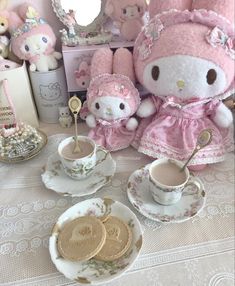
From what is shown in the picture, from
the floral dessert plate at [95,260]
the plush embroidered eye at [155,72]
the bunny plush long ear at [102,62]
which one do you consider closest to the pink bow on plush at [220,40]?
the plush embroidered eye at [155,72]

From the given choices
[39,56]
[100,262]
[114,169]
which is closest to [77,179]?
[114,169]

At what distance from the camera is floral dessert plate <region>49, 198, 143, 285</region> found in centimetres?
41

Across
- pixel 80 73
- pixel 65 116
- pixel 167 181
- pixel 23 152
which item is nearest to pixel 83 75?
pixel 80 73

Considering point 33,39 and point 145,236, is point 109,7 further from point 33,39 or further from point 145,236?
point 145,236

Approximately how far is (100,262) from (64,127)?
0.37 m

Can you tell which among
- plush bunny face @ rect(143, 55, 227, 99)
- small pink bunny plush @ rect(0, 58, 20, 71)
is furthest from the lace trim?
small pink bunny plush @ rect(0, 58, 20, 71)

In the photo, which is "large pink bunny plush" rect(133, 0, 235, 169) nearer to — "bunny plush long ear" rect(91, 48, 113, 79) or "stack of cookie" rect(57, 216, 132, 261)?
"bunny plush long ear" rect(91, 48, 113, 79)

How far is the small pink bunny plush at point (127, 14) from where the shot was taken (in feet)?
2.06

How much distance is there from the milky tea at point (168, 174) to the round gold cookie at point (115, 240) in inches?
3.7

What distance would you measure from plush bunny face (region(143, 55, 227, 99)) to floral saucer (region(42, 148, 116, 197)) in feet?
0.57

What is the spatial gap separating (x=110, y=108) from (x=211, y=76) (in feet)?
0.64

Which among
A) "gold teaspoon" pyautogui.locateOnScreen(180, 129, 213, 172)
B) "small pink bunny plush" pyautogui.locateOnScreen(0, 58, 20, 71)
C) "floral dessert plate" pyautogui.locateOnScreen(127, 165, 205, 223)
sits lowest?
"floral dessert plate" pyautogui.locateOnScreen(127, 165, 205, 223)

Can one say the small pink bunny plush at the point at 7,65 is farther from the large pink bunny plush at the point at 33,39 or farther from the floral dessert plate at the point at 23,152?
the floral dessert plate at the point at 23,152

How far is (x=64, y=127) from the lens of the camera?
0.72 m
